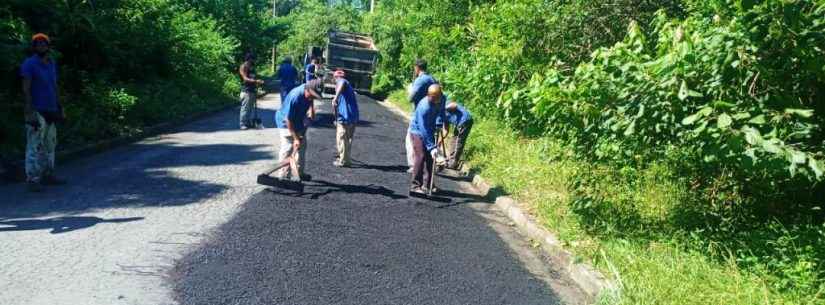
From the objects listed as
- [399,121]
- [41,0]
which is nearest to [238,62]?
[399,121]

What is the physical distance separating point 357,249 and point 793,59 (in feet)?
12.5

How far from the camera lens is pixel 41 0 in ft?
36.6

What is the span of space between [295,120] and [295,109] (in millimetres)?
145

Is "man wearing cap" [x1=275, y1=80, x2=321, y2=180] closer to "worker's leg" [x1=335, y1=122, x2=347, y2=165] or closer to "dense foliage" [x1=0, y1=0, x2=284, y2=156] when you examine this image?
"worker's leg" [x1=335, y1=122, x2=347, y2=165]

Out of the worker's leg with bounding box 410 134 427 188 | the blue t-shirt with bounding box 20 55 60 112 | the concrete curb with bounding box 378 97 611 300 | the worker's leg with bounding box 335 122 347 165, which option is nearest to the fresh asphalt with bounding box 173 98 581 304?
the concrete curb with bounding box 378 97 611 300

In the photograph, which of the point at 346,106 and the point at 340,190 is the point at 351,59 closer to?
the point at 346,106

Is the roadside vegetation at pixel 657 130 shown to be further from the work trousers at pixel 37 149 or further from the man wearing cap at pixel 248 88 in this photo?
the man wearing cap at pixel 248 88

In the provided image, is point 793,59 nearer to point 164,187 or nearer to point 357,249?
point 357,249

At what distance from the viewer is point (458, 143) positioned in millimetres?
10664

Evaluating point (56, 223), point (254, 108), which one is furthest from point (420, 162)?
point (254, 108)

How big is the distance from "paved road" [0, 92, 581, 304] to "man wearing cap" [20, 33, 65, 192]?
0.34 m

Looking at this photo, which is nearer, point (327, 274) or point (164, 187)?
point (327, 274)

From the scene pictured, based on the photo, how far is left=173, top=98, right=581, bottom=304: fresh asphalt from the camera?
15.3ft

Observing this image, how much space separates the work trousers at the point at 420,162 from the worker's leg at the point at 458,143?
7.31 feet
